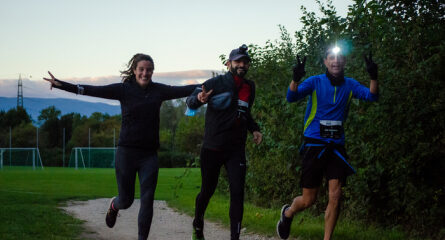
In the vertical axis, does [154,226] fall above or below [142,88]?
below

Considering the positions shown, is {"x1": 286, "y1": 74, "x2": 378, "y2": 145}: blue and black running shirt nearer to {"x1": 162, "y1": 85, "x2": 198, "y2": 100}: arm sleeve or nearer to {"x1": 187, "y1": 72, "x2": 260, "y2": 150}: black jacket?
{"x1": 187, "y1": 72, "x2": 260, "y2": 150}: black jacket

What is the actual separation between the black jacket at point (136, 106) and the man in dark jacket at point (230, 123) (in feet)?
1.41

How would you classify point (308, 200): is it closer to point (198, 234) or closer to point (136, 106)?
point (198, 234)

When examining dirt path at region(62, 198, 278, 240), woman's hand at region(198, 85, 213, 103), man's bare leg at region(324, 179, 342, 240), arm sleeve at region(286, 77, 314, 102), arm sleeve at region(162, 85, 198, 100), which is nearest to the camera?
man's bare leg at region(324, 179, 342, 240)

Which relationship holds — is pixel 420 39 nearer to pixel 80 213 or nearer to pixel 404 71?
pixel 404 71

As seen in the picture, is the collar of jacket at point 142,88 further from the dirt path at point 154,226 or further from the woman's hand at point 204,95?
the dirt path at point 154,226

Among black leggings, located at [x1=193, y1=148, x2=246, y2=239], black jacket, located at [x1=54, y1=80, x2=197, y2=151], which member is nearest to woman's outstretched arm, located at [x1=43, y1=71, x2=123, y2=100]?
→ black jacket, located at [x1=54, y1=80, x2=197, y2=151]

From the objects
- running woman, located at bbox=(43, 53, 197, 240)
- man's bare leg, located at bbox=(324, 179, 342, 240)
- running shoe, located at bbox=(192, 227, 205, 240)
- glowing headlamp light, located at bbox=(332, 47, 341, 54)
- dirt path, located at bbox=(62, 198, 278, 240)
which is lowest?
dirt path, located at bbox=(62, 198, 278, 240)

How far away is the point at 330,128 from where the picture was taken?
6.09 metres

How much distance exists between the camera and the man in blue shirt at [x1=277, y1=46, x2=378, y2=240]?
Result: 6090 millimetres

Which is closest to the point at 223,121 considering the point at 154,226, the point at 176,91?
the point at 176,91

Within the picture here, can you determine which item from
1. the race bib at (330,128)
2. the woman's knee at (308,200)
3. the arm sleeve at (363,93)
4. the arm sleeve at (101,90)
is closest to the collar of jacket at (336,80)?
the arm sleeve at (363,93)

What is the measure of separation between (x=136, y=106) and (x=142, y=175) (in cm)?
80

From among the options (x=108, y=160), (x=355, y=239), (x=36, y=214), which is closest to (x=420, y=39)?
(x=355, y=239)
